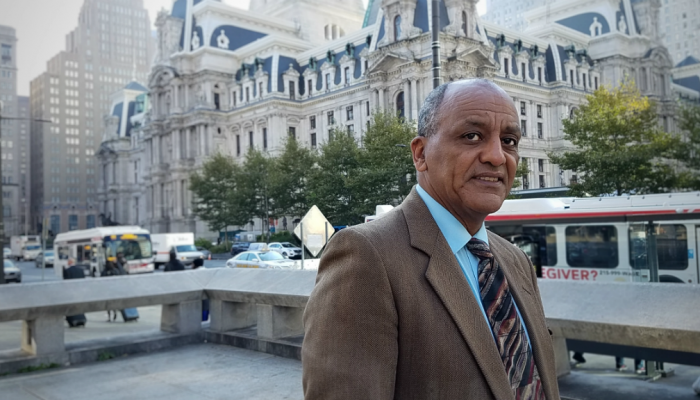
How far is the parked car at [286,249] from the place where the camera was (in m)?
28.6

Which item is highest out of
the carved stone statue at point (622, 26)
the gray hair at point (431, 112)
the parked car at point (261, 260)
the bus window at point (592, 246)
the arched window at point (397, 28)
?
the arched window at point (397, 28)

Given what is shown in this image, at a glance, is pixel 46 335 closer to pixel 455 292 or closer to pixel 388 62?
pixel 455 292

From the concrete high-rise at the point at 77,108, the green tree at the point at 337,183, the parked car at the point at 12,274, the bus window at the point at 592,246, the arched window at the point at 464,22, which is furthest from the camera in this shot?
the concrete high-rise at the point at 77,108

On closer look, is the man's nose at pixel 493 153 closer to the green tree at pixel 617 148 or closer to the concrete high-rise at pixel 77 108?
the green tree at pixel 617 148

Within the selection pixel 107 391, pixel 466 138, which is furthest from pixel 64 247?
pixel 466 138

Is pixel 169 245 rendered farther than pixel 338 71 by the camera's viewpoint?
No

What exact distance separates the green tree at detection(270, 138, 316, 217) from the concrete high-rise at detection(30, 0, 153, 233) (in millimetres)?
78029

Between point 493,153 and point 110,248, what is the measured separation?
35586mm

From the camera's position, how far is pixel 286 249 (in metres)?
30.0

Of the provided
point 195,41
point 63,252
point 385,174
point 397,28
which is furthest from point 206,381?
point 195,41

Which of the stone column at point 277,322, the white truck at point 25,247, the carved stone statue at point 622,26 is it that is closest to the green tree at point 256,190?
the carved stone statue at point 622,26

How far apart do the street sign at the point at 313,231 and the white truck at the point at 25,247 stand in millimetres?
67005

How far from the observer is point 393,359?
182 centimetres

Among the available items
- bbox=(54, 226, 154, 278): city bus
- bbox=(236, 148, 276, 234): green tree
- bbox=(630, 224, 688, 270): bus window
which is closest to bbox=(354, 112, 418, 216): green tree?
bbox=(630, 224, 688, 270): bus window
